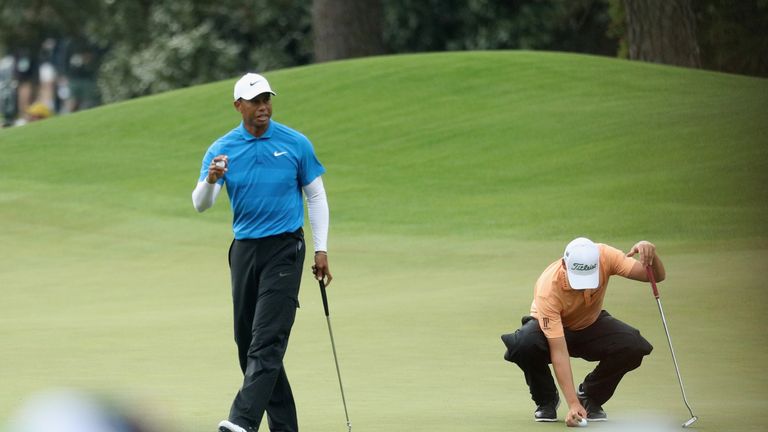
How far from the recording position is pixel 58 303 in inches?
639

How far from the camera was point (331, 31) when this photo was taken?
129 feet

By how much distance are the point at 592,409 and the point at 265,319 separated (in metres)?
2.13

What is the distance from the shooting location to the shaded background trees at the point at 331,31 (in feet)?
131

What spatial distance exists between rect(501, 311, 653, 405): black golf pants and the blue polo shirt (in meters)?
1.60

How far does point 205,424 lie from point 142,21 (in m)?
43.9

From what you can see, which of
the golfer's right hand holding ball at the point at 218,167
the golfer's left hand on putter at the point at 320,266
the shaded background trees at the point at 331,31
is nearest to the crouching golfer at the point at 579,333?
the golfer's left hand on putter at the point at 320,266

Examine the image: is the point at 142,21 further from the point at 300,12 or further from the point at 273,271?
the point at 273,271

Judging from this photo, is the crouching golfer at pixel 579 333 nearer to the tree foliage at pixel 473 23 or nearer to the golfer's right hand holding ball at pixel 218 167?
the golfer's right hand holding ball at pixel 218 167

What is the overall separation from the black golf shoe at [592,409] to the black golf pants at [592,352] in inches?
1.1

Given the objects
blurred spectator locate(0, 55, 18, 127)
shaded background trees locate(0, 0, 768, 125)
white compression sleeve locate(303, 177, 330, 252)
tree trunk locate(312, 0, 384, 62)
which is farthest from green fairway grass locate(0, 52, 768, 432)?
blurred spectator locate(0, 55, 18, 127)

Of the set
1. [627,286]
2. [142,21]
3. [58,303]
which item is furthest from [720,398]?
[142,21]

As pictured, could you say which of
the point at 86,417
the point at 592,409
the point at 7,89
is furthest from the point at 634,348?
the point at 7,89

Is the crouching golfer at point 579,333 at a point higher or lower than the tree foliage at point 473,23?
lower

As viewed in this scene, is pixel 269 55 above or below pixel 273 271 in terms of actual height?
above
